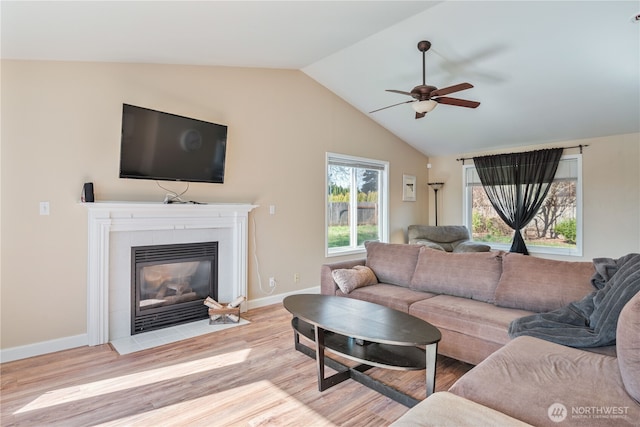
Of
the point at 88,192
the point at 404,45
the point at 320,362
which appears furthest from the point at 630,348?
the point at 88,192

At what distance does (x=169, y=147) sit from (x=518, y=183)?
5.30 metres

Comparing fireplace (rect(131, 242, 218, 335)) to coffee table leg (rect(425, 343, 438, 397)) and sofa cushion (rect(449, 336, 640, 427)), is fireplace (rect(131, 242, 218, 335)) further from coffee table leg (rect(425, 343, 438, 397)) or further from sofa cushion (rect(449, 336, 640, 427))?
sofa cushion (rect(449, 336, 640, 427))

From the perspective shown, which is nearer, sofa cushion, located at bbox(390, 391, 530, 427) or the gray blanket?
sofa cushion, located at bbox(390, 391, 530, 427)

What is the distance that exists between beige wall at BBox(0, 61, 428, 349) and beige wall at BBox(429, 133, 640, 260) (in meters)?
3.90

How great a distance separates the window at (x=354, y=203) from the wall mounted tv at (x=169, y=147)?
6.16ft

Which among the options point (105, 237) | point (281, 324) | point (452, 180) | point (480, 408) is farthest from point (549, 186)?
point (105, 237)

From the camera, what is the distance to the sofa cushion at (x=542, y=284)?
2.49m

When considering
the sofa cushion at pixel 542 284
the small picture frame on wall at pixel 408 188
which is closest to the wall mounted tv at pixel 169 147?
the sofa cushion at pixel 542 284

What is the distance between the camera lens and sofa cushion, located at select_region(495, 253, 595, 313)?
2.49 metres

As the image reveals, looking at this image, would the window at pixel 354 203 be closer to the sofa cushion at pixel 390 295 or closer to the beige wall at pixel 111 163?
the beige wall at pixel 111 163

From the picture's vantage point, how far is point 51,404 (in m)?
2.16

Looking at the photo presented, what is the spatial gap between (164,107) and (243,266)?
1.96m

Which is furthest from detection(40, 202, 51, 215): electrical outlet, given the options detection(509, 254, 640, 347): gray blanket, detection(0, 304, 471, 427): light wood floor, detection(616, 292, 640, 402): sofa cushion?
detection(616, 292, 640, 402): sofa cushion

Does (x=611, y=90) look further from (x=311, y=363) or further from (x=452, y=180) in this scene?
(x=311, y=363)
